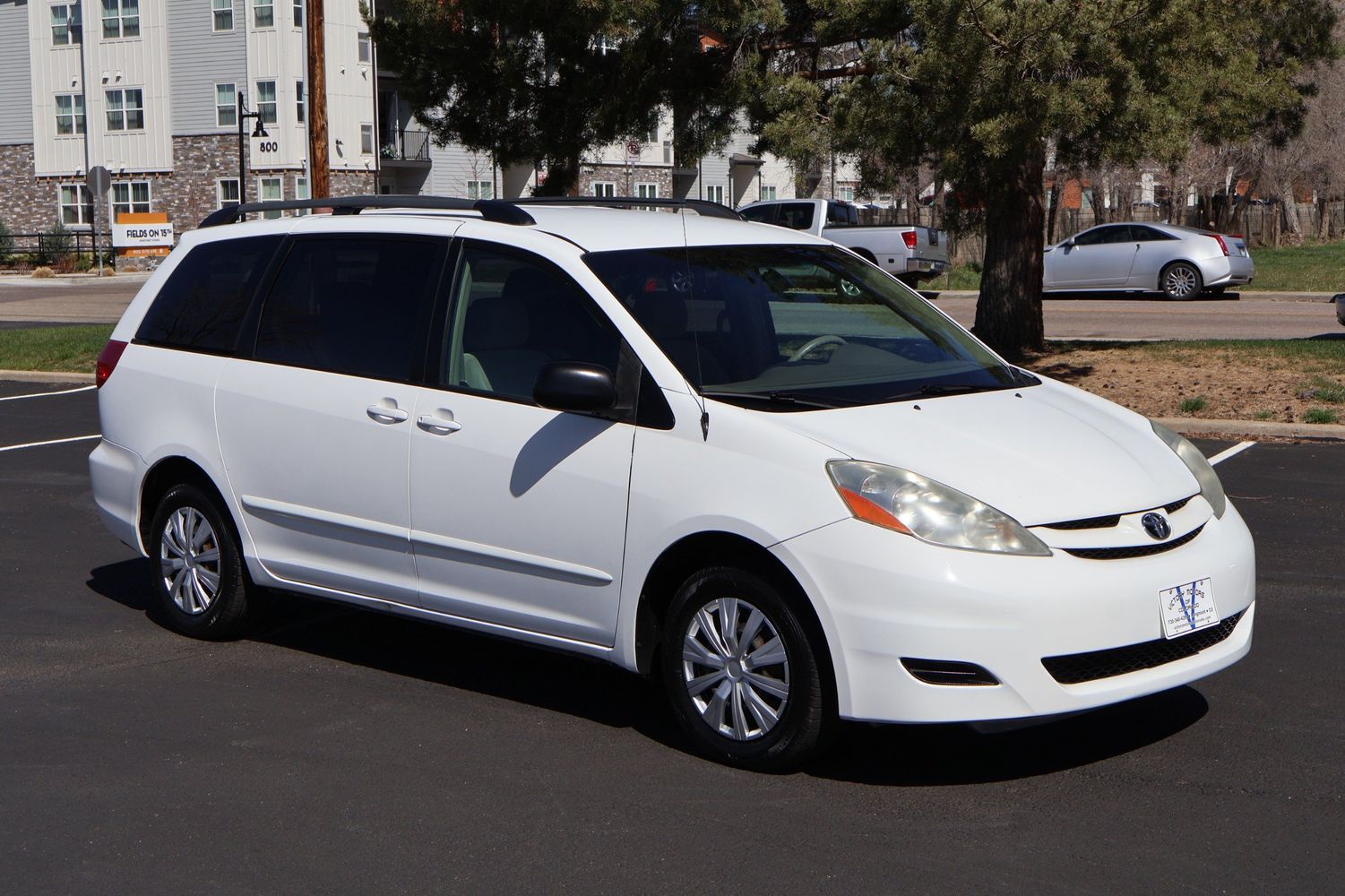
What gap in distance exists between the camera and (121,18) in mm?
56219

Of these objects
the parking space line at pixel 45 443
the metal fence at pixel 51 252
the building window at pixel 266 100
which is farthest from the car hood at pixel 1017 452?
the building window at pixel 266 100

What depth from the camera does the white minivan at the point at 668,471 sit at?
4.77m

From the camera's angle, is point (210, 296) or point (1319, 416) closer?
point (210, 296)

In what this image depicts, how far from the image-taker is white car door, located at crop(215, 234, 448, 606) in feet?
19.8

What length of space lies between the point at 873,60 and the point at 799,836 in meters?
10.7

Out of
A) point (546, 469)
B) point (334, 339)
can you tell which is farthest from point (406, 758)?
point (334, 339)

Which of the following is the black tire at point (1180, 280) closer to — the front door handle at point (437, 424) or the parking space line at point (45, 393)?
the parking space line at point (45, 393)

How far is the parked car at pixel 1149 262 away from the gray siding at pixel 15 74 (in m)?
45.2

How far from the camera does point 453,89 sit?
1797cm

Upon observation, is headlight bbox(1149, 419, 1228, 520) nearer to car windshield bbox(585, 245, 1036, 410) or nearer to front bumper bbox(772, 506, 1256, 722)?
car windshield bbox(585, 245, 1036, 410)

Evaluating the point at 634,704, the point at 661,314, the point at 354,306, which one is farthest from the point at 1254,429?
the point at 354,306

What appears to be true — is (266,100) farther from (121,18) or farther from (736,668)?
(736,668)

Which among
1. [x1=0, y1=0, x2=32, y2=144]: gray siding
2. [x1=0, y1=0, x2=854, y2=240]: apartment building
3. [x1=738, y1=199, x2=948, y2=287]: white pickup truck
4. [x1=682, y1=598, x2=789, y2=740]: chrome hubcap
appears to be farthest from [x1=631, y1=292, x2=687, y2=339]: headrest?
[x1=0, y1=0, x2=32, y2=144]: gray siding

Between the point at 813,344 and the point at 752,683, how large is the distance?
147cm
